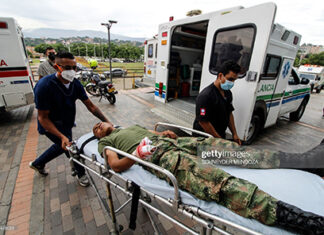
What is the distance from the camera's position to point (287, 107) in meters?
4.77

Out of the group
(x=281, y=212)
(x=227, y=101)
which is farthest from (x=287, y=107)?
(x=281, y=212)

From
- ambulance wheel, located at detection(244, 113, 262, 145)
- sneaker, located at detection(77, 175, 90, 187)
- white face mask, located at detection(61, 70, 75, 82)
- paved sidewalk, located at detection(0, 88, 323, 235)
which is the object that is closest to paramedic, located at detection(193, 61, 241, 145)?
paved sidewalk, located at detection(0, 88, 323, 235)

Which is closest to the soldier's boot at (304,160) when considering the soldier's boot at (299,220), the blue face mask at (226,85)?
the soldier's boot at (299,220)

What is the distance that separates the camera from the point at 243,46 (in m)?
2.77

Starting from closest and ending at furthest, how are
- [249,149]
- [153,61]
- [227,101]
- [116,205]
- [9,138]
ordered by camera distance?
[249,149]
[116,205]
[227,101]
[9,138]
[153,61]

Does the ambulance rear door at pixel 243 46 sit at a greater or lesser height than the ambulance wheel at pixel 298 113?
greater

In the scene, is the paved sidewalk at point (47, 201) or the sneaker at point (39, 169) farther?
the sneaker at point (39, 169)

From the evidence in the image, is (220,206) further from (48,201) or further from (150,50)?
(150,50)

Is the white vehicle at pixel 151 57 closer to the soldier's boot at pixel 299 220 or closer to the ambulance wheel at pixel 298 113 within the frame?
the ambulance wheel at pixel 298 113

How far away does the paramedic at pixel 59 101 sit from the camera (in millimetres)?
1943

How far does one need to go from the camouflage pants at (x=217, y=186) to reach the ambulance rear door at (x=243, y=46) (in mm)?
1860

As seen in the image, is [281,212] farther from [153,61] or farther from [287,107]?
[153,61]

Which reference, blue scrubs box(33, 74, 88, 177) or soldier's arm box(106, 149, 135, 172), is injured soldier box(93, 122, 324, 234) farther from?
blue scrubs box(33, 74, 88, 177)

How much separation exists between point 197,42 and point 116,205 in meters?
6.04
